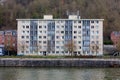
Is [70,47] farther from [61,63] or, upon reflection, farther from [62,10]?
[62,10]

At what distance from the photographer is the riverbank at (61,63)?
184 ft

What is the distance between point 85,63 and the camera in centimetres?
5609

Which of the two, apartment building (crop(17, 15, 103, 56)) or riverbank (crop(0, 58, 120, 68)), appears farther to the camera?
apartment building (crop(17, 15, 103, 56))

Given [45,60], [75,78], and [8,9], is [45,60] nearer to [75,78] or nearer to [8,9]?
[75,78]

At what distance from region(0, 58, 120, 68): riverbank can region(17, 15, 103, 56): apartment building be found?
13199 mm

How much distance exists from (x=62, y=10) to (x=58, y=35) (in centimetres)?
2246

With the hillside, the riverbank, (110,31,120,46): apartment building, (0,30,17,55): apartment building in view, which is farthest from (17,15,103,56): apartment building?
the hillside

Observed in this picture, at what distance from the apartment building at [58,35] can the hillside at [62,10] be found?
526 inches

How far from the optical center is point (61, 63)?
2218 inches

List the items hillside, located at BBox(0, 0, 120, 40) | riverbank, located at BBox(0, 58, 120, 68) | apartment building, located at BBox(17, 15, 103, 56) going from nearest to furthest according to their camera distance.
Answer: riverbank, located at BBox(0, 58, 120, 68)
apartment building, located at BBox(17, 15, 103, 56)
hillside, located at BBox(0, 0, 120, 40)

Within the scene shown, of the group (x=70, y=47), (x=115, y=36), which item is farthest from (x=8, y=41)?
(x=115, y=36)

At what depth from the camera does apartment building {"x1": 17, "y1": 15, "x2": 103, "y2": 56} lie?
70438mm

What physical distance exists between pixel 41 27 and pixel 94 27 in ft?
27.1

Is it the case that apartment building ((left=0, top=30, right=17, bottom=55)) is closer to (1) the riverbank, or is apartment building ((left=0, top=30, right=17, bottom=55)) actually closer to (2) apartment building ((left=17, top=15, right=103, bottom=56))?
(2) apartment building ((left=17, top=15, right=103, bottom=56))
